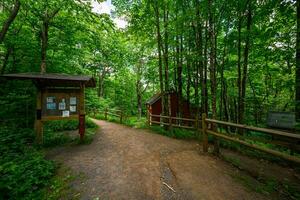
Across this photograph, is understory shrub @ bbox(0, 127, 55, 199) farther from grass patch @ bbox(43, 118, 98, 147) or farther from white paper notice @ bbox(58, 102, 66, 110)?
white paper notice @ bbox(58, 102, 66, 110)

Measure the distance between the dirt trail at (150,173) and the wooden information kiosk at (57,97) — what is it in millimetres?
1403

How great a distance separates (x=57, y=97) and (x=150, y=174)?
509cm

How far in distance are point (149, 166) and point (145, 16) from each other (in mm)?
7906

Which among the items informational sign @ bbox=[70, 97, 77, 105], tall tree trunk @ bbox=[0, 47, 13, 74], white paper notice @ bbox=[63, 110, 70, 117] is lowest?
white paper notice @ bbox=[63, 110, 70, 117]

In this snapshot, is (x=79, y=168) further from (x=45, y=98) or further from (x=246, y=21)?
(x=246, y=21)

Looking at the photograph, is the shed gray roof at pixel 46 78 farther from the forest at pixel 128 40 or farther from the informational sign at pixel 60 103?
the forest at pixel 128 40

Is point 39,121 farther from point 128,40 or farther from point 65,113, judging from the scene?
point 128,40

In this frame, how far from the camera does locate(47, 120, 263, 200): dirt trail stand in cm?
335

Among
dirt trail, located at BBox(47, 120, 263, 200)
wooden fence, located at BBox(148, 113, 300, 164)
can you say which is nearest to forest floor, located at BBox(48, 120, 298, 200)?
dirt trail, located at BBox(47, 120, 263, 200)

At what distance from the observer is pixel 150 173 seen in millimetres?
4223

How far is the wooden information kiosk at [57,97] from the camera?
6.65 m

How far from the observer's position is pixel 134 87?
2983 cm

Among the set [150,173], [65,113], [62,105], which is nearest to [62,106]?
[62,105]

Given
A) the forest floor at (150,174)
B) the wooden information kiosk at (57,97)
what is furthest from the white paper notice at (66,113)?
the forest floor at (150,174)
